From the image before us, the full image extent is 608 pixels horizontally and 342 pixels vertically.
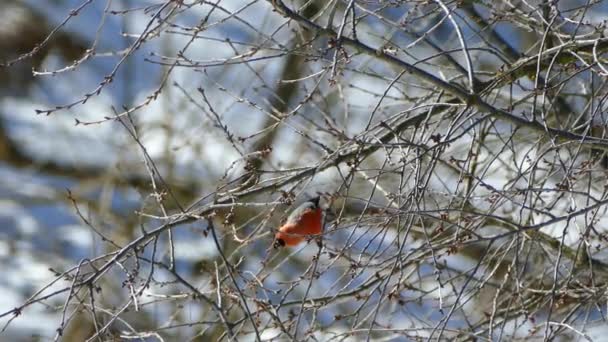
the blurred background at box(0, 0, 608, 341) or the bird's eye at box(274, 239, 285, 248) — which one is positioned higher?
the blurred background at box(0, 0, 608, 341)

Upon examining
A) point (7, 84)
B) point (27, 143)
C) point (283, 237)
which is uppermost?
point (7, 84)

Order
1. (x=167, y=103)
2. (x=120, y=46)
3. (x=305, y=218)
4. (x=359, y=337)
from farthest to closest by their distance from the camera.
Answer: (x=120, y=46) < (x=167, y=103) < (x=359, y=337) < (x=305, y=218)

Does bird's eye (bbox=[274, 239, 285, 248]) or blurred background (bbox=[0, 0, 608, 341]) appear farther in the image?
blurred background (bbox=[0, 0, 608, 341])

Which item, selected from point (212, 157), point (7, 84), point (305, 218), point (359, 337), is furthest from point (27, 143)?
point (305, 218)

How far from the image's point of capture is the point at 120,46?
9227 millimetres

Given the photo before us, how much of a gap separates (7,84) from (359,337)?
624 cm

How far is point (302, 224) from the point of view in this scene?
3918 mm

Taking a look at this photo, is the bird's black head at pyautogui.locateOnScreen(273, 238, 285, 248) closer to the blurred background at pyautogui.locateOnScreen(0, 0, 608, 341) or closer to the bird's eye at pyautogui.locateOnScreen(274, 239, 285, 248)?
the bird's eye at pyautogui.locateOnScreen(274, 239, 285, 248)

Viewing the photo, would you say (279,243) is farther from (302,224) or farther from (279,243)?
(302,224)

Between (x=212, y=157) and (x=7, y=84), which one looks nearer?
(x=212, y=157)

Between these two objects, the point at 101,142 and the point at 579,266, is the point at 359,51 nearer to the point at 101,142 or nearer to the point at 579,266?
the point at 579,266

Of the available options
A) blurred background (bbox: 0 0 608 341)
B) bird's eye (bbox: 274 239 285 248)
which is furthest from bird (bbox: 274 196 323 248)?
blurred background (bbox: 0 0 608 341)

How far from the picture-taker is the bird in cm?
386

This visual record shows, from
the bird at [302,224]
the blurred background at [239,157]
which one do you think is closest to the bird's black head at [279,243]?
the bird at [302,224]
